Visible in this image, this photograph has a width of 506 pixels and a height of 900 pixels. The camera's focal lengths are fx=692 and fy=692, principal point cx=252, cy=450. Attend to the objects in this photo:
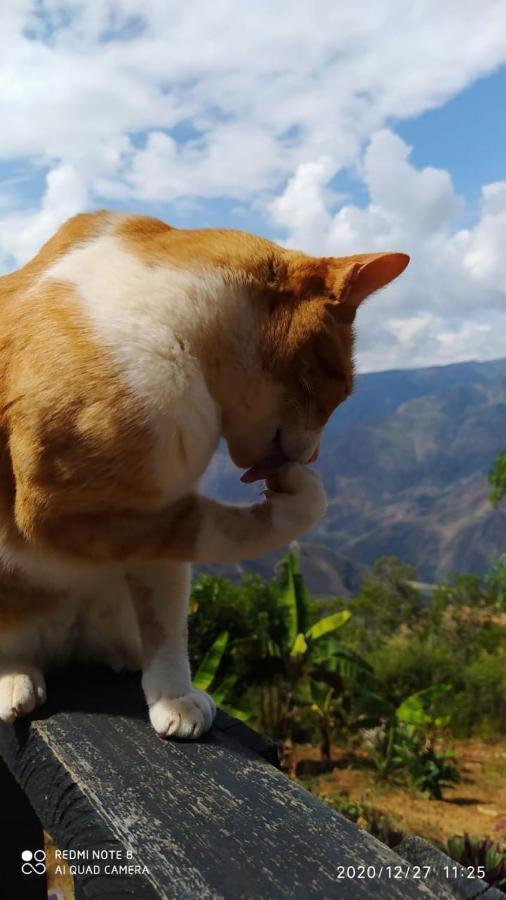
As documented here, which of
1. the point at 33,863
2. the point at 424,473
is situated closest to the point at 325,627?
the point at 33,863

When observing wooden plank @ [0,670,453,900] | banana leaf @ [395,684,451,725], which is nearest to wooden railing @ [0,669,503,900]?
wooden plank @ [0,670,453,900]

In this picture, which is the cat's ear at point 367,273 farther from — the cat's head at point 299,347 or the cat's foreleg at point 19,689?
the cat's foreleg at point 19,689

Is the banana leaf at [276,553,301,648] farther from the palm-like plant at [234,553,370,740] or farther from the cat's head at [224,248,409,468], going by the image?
the cat's head at [224,248,409,468]

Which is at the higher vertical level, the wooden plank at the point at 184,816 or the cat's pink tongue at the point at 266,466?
the cat's pink tongue at the point at 266,466

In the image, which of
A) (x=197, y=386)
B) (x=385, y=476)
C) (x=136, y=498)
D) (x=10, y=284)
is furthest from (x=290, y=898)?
(x=385, y=476)

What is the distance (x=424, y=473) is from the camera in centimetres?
7262

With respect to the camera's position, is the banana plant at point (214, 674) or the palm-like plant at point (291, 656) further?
the palm-like plant at point (291, 656)

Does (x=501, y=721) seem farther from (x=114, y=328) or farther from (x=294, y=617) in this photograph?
(x=114, y=328)

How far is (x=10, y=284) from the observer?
4.41ft

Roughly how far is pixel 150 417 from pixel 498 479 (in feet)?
28.4

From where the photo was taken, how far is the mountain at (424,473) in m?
53.6

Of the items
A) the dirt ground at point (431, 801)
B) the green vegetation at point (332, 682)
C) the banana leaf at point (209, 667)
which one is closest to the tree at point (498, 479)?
the green vegetation at point (332, 682)

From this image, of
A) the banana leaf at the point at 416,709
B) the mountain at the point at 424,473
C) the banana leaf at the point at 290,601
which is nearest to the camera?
the banana leaf at the point at 416,709

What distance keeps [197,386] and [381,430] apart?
64.6 meters
